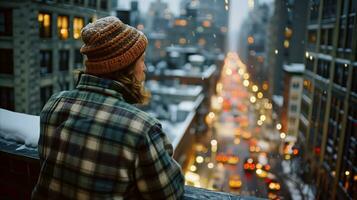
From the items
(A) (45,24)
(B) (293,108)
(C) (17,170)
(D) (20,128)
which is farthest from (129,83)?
(B) (293,108)

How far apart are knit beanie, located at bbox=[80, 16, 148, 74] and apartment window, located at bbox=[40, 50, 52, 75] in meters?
7.49

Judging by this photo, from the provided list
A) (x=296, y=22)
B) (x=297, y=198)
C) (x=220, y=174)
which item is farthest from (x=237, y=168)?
(x=296, y=22)

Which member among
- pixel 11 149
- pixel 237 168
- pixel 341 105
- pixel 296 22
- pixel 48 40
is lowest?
pixel 237 168

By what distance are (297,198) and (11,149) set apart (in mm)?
21502

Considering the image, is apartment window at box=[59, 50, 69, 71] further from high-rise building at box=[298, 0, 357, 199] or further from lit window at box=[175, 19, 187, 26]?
lit window at box=[175, 19, 187, 26]

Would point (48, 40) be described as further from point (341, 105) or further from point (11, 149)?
point (341, 105)

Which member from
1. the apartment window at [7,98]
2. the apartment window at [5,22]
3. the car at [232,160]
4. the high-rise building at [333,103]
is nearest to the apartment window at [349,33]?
the high-rise building at [333,103]

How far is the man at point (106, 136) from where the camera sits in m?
1.78

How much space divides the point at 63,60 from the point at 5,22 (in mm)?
3644

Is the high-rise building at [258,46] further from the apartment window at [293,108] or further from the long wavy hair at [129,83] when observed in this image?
the long wavy hair at [129,83]

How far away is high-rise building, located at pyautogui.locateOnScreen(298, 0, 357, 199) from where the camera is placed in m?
13.6

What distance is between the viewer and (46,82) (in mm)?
7672

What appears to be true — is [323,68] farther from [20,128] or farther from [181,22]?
[181,22]

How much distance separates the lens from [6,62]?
6.74 m
